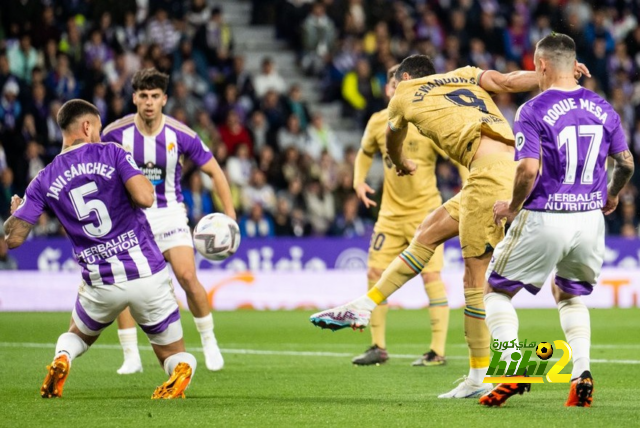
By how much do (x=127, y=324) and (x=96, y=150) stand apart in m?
2.68

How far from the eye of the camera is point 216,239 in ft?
27.0

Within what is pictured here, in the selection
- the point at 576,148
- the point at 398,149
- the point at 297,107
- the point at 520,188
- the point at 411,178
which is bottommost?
the point at 297,107

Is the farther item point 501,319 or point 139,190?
point 139,190

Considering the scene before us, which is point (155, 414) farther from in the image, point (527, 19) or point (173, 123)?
point (527, 19)

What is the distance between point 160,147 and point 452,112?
115 inches

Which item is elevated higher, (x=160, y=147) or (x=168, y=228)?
(x=160, y=147)

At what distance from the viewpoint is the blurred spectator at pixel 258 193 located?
60.7 feet

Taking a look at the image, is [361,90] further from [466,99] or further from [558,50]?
[558,50]

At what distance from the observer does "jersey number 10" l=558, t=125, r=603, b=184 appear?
6.40 meters

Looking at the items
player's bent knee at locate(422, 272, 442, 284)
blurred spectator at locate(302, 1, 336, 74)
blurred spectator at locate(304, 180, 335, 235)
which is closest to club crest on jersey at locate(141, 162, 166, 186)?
player's bent knee at locate(422, 272, 442, 284)

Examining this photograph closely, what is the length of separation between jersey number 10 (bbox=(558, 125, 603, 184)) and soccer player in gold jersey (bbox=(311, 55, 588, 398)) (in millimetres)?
713

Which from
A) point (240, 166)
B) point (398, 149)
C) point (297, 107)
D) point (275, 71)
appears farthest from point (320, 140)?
point (398, 149)

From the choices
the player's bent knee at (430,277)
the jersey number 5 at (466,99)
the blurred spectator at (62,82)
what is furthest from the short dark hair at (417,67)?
the blurred spectator at (62,82)

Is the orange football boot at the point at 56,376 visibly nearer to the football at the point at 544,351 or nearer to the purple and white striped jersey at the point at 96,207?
the purple and white striped jersey at the point at 96,207
